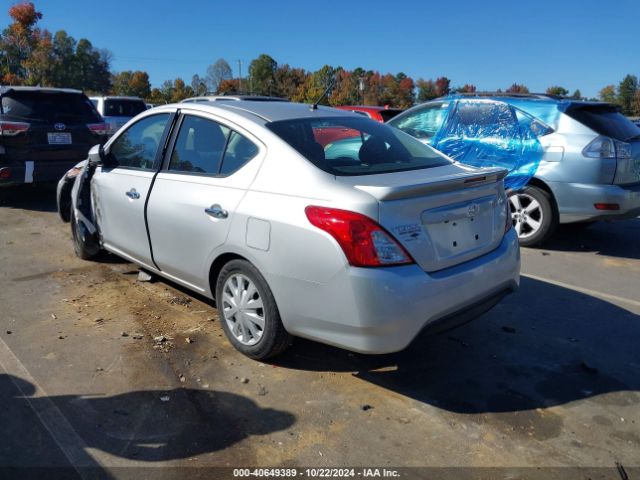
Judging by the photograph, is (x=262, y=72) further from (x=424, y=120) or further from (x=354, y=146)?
(x=354, y=146)

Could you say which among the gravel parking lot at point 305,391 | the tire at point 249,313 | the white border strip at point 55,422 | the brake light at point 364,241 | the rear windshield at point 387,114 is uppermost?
the rear windshield at point 387,114

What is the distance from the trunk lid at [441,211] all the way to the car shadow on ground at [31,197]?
7.10 meters

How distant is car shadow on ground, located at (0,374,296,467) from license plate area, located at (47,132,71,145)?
584cm

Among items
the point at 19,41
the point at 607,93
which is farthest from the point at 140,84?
the point at 607,93

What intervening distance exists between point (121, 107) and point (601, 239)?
14.1 metres

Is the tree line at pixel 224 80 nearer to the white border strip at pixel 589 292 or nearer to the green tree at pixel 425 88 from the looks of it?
the green tree at pixel 425 88

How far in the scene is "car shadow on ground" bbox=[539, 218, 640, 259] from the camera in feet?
20.9

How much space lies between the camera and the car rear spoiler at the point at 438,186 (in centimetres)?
283

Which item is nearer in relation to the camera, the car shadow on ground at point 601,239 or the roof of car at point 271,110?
the roof of car at point 271,110


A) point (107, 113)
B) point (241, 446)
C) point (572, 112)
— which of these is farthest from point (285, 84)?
point (241, 446)

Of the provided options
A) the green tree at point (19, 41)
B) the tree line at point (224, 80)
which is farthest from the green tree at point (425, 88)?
the green tree at point (19, 41)

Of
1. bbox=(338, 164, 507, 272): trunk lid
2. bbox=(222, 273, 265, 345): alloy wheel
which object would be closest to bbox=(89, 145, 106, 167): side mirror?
bbox=(222, 273, 265, 345): alloy wheel

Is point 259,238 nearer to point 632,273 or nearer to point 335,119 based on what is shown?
point 335,119

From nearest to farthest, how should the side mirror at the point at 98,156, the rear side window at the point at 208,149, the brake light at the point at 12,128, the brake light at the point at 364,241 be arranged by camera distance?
1. the brake light at the point at 364,241
2. the rear side window at the point at 208,149
3. the side mirror at the point at 98,156
4. the brake light at the point at 12,128
